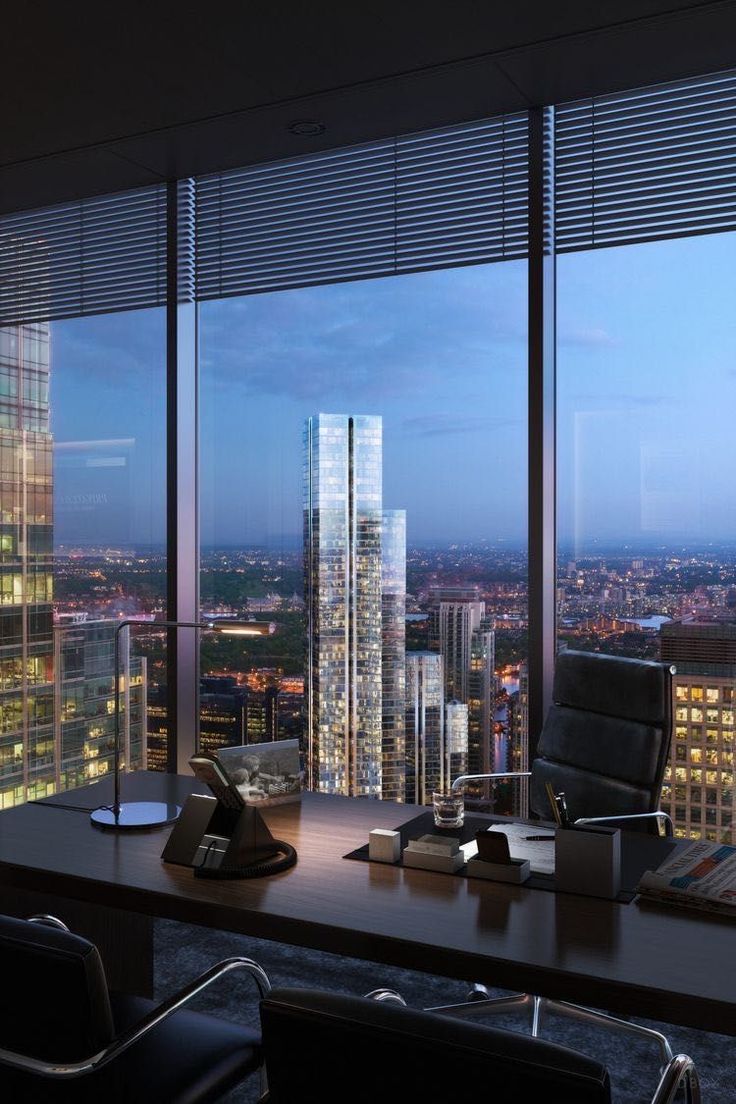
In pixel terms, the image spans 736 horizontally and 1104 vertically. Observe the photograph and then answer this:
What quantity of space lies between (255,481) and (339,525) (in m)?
0.48

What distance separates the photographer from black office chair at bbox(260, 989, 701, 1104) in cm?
114

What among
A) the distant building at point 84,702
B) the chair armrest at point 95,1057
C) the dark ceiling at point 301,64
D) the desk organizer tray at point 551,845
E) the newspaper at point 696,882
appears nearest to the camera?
the chair armrest at point 95,1057

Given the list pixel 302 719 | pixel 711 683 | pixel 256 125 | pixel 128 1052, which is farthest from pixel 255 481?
pixel 128 1052

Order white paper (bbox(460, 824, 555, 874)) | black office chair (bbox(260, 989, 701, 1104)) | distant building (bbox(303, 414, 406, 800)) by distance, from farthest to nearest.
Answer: distant building (bbox(303, 414, 406, 800)) < white paper (bbox(460, 824, 555, 874)) < black office chair (bbox(260, 989, 701, 1104))

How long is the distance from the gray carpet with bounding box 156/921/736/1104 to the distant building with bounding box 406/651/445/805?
70 centimetres

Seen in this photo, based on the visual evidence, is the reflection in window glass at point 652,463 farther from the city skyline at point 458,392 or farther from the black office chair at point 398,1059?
the black office chair at point 398,1059

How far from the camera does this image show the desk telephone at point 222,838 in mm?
2250

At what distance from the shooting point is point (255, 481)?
4.28 meters

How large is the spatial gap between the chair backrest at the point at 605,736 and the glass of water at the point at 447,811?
2.34 feet

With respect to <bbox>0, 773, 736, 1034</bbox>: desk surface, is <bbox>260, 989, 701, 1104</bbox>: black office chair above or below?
above

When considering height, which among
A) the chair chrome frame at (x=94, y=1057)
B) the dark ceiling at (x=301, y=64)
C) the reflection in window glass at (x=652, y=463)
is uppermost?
the dark ceiling at (x=301, y=64)

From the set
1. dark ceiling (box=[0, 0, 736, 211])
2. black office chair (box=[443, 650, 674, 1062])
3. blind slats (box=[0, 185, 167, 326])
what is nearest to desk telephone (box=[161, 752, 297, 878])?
black office chair (box=[443, 650, 674, 1062])

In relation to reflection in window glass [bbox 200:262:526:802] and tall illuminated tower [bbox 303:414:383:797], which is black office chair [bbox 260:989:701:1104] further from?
tall illuminated tower [bbox 303:414:383:797]

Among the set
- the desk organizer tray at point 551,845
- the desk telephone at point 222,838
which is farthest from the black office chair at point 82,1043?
the desk organizer tray at point 551,845
